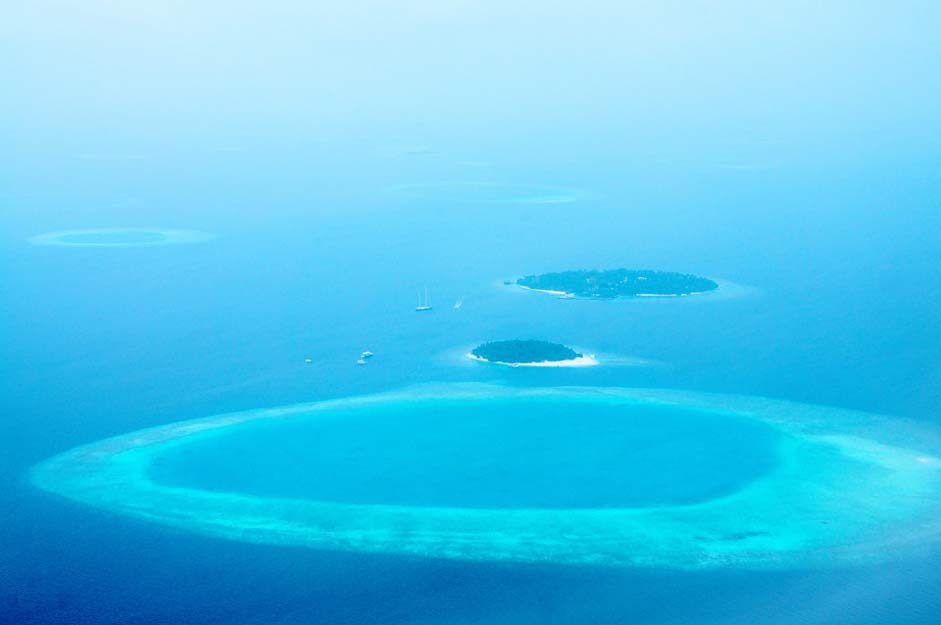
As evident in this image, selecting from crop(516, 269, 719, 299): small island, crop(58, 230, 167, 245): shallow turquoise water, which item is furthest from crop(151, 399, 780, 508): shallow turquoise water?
crop(58, 230, 167, 245): shallow turquoise water

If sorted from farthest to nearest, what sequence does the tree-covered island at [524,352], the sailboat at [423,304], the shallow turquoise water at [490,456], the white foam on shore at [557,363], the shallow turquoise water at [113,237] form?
1. the shallow turquoise water at [113,237]
2. the sailboat at [423,304]
3. the tree-covered island at [524,352]
4. the white foam on shore at [557,363]
5. the shallow turquoise water at [490,456]

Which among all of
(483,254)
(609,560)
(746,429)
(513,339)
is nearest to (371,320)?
(513,339)

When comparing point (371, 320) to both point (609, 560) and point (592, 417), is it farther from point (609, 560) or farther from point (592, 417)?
point (609, 560)

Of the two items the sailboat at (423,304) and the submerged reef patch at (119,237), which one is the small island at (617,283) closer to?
the sailboat at (423,304)

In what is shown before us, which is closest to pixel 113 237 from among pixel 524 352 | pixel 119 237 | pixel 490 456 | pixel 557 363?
pixel 119 237

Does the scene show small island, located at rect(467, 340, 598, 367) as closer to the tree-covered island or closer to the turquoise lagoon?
the tree-covered island

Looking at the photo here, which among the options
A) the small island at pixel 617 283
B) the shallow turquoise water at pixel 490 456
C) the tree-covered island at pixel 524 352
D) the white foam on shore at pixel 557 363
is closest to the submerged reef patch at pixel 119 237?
the small island at pixel 617 283

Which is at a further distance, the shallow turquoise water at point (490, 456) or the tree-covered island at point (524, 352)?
the tree-covered island at point (524, 352)

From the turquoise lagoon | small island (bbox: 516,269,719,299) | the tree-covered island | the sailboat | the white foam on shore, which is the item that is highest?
small island (bbox: 516,269,719,299)
